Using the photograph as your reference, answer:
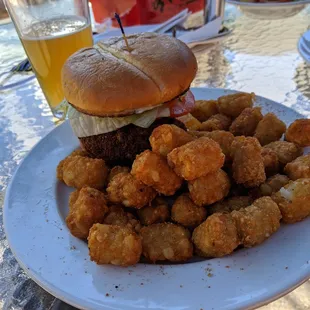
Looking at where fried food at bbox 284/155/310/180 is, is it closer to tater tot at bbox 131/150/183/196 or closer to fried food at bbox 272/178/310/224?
fried food at bbox 272/178/310/224

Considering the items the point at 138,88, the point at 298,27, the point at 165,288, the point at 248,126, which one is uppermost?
the point at 138,88

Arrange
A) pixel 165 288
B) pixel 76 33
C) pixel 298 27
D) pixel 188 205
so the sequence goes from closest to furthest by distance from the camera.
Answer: pixel 165 288, pixel 188 205, pixel 76 33, pixel 298 27

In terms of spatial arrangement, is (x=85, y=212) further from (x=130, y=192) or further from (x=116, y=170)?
(x=116, y=170)

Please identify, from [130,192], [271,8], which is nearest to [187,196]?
[130,192]

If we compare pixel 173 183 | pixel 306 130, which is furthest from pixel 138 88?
pixel 306 130

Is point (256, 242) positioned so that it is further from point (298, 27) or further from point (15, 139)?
point (298, 27)

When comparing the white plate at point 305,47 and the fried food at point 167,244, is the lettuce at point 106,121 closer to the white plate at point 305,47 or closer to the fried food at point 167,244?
the fried food at point 167,244

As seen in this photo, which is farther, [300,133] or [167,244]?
[300,133]
